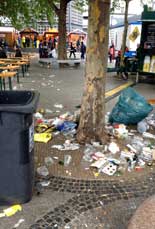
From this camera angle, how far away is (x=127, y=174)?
3.82 metres

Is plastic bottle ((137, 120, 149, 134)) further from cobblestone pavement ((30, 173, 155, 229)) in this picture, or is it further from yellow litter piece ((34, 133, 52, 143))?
yellow litter piece ((34, 133, 52, 143))

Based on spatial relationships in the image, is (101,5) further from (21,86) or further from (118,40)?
(118,40)

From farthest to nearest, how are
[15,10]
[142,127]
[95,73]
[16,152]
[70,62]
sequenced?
[15,10], [70,62], [142,127], [95,73], [16,152]

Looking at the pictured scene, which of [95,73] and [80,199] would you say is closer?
[80,199]

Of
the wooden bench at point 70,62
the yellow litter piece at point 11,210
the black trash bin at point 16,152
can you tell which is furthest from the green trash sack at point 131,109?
the wooden bench at point 70,62

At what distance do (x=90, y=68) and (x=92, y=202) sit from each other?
6.77ft

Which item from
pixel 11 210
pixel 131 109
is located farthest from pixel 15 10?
pixel 11 210

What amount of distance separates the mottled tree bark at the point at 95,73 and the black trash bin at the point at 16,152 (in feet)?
4.99

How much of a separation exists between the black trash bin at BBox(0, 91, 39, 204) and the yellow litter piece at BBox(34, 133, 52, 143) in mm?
1668

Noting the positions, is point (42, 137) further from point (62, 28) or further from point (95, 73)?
point (62, 28)

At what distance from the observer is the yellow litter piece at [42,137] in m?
4.77

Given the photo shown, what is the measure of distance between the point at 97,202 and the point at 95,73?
6.53 feet

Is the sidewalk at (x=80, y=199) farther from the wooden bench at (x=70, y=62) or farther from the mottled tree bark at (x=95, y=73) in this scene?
the wooden bench at (x=70, y=62)

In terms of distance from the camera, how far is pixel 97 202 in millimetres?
3188
